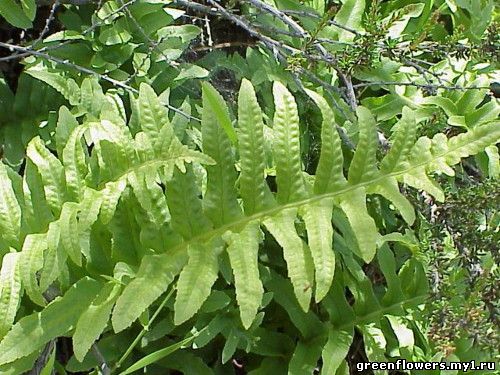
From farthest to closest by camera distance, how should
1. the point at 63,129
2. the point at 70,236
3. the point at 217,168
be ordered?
the point at 63,129 < the point at 217,168 < the point at 70,236

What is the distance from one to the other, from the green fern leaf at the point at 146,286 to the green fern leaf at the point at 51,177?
0.26 metres

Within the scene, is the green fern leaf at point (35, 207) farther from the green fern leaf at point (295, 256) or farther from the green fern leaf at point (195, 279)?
the green fern leaf at point (295, 256)

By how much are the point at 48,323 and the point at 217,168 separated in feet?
1.70

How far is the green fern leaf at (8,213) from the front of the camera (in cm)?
167

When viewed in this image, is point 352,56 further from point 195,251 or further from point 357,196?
point 195,251

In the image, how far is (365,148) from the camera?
158 cm

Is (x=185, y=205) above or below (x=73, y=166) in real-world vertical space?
below

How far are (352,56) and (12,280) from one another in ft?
3.27

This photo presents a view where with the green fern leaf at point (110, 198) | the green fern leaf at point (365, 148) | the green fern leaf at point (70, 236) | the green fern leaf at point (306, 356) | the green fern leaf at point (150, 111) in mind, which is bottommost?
the green fern leaf at point (306, 356)

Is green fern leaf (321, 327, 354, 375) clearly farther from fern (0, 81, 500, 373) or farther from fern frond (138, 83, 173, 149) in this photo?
fern frond (138, 83, 173, 149)

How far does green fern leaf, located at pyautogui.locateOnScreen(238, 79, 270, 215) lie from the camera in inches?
61.1

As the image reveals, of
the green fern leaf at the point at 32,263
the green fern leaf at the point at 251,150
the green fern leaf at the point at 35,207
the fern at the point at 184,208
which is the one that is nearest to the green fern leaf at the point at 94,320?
the fern at the point at 184,208

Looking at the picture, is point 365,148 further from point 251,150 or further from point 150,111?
point 150,111

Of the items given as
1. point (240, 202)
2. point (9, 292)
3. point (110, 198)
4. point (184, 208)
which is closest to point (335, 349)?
Answer: point (240, 202)
